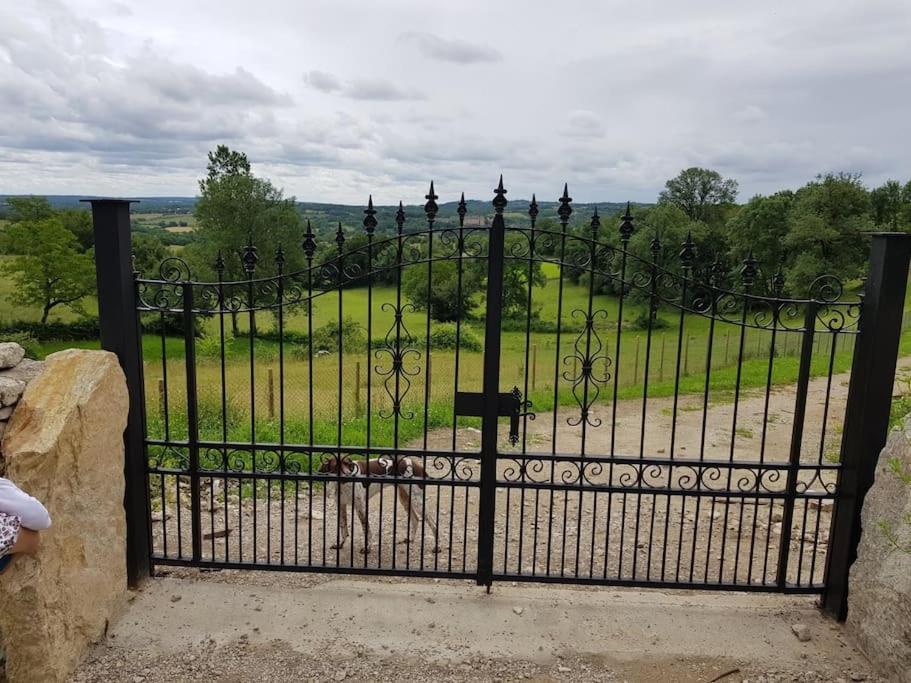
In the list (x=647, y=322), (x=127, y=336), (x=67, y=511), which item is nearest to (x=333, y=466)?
(x=127, y=336)

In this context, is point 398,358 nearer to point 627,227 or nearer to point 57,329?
point 627,227

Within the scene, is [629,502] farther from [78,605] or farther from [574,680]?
[78,605]

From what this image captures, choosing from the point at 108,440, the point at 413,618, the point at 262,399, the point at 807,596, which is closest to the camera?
the point at 108,440

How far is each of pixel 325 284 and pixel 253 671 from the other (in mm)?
2480

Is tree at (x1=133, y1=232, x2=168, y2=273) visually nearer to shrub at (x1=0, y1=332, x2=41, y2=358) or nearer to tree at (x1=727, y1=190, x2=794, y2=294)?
shrub at (x1=0, y1=332, x2=41, y2=358)

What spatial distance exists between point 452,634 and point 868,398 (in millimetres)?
3137

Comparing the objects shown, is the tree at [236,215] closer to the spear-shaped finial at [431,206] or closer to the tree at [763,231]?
the tree at [763,231]

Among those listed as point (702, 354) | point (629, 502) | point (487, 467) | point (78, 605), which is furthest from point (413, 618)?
point (702, 354)

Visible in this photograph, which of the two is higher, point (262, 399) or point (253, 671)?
point (253, 671)

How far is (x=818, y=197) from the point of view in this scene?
79.3ft

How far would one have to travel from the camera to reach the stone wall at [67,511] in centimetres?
356

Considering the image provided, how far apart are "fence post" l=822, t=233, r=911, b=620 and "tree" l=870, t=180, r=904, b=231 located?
2577 cm

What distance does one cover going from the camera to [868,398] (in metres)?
4.22

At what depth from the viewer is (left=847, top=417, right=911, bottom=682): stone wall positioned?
377cm
